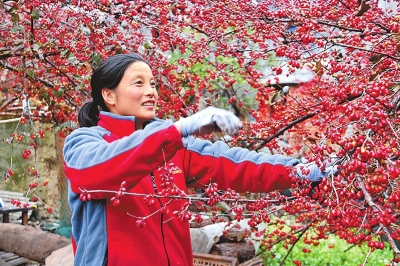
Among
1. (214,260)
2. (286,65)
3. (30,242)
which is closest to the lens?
(286,65)

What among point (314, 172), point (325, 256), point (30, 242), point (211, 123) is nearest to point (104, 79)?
point (211, 123)

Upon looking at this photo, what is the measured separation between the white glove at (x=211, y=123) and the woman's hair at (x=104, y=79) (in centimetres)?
68

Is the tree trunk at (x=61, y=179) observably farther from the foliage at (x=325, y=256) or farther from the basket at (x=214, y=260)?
the basket at (x=214, y=260)

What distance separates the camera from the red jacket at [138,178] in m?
1.66

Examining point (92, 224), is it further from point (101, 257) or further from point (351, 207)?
point (351, 207)

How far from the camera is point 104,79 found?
2223mm

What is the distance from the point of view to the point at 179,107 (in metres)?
4.52

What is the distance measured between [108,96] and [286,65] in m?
2.15

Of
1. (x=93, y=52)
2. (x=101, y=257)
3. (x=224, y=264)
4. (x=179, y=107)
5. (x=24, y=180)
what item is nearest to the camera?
(x=101, y=257)

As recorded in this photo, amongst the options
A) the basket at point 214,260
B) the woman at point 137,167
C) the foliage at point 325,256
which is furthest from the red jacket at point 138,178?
the foliage at point 325,256

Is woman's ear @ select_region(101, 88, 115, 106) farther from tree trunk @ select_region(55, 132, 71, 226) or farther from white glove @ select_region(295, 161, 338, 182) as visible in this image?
tree trunk @ select_region(55, 132, 71, 226)

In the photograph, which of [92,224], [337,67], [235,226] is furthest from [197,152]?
[235,226]

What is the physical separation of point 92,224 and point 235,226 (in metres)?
3.94

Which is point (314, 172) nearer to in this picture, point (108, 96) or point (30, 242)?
point (108, 96)
